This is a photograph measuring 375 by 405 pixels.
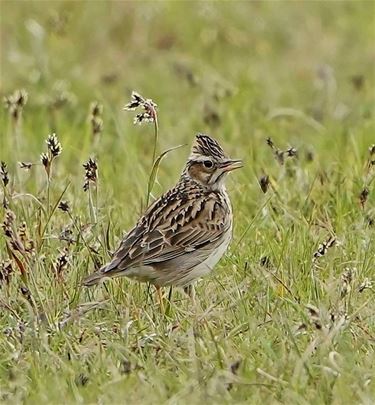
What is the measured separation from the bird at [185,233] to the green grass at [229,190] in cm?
12

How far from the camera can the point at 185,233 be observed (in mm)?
6406

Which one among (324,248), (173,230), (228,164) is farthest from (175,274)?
(228,164)

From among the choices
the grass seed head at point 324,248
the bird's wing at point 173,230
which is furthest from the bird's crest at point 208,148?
the grass seed head at point 324,248

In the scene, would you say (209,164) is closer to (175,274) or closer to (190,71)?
(175,274)

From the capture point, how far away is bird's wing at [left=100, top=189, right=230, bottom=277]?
6.18 m

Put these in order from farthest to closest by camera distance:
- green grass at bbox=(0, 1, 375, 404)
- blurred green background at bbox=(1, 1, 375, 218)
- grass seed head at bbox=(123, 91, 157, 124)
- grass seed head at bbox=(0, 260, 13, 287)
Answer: blurred green background at bbox=(1, 1, 375, 218)
grass seed head at bbox=(123, 91, 157, 124)
grass seed head at bbox=(0, 260, 13, 287)
green grass at bbox=(0, 1, 375, 404)

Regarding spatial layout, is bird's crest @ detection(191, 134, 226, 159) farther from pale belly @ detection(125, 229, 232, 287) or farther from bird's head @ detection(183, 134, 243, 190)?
pale belly @ detection(125, 229, 232, 287)

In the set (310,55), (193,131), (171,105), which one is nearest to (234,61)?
(310,55)

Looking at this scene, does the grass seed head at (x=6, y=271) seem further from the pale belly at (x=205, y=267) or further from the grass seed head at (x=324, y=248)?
the grass seed head at (x=324, y=248)

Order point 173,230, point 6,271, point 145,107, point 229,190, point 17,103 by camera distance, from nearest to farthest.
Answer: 1. point 6,271
2. point 145,107
3. point 173,230
4. point 17,103
5. point 229,190

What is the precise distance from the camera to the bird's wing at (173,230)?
618 centimetres

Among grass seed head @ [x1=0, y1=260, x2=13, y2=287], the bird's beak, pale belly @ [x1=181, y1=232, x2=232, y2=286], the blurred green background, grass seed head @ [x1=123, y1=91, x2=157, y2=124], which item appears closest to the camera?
grass seed head @ [x1=0, y1=260, x2=13, y2=287]

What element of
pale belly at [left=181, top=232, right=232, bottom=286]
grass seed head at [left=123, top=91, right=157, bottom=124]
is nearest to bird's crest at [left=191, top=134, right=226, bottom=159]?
pale belly at [left=181, top=232, right=232, bottom=286]

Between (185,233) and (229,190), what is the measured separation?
1.45 meters
